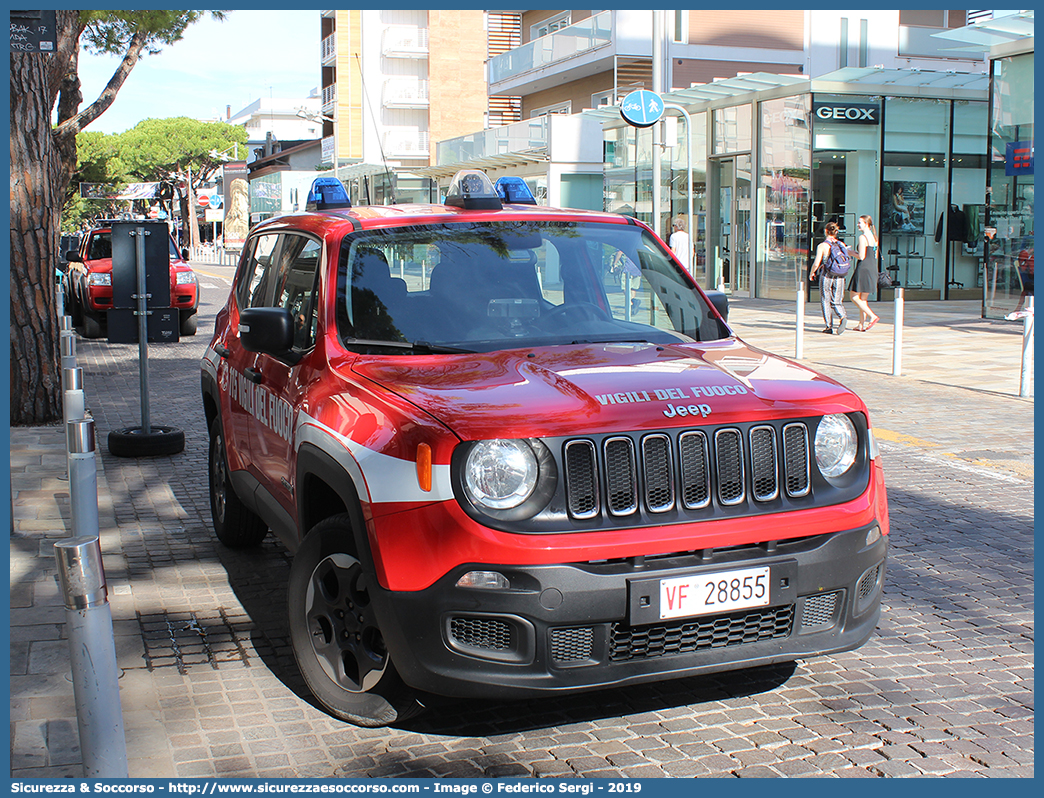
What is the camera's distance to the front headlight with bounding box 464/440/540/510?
3354mm

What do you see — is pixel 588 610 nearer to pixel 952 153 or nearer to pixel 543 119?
pixel 952 153

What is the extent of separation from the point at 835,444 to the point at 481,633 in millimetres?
1381

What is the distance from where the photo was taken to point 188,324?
19906 mm

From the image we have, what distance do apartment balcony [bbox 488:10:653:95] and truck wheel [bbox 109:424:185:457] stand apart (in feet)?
89.3

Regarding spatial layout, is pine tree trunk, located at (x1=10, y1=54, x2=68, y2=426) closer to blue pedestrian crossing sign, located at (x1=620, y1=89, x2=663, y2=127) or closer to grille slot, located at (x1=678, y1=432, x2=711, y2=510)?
grille slot, located at (x1=678, y1=432, x2=711, y2=510)

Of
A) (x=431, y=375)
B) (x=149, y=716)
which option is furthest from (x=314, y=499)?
(x=149, y=716)

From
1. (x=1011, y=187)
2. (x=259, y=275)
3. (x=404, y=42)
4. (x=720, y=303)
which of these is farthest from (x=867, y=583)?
(x=404, y=42)

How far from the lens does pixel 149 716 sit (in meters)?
3.94

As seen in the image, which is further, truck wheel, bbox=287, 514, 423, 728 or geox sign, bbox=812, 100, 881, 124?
geox sign, bbox=812, 100, 881, 124

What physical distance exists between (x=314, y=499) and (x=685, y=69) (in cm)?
3377

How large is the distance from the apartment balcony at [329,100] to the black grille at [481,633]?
6931 centimetres

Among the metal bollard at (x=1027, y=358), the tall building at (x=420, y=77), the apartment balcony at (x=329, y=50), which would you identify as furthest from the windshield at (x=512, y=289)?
A: the apartment balcony at (x=329, y=50)

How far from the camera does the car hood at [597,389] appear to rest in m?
3.40

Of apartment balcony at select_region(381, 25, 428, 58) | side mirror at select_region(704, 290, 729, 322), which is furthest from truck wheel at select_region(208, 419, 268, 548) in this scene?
apartment balcony at select_region(381, 25, 428, 58)
